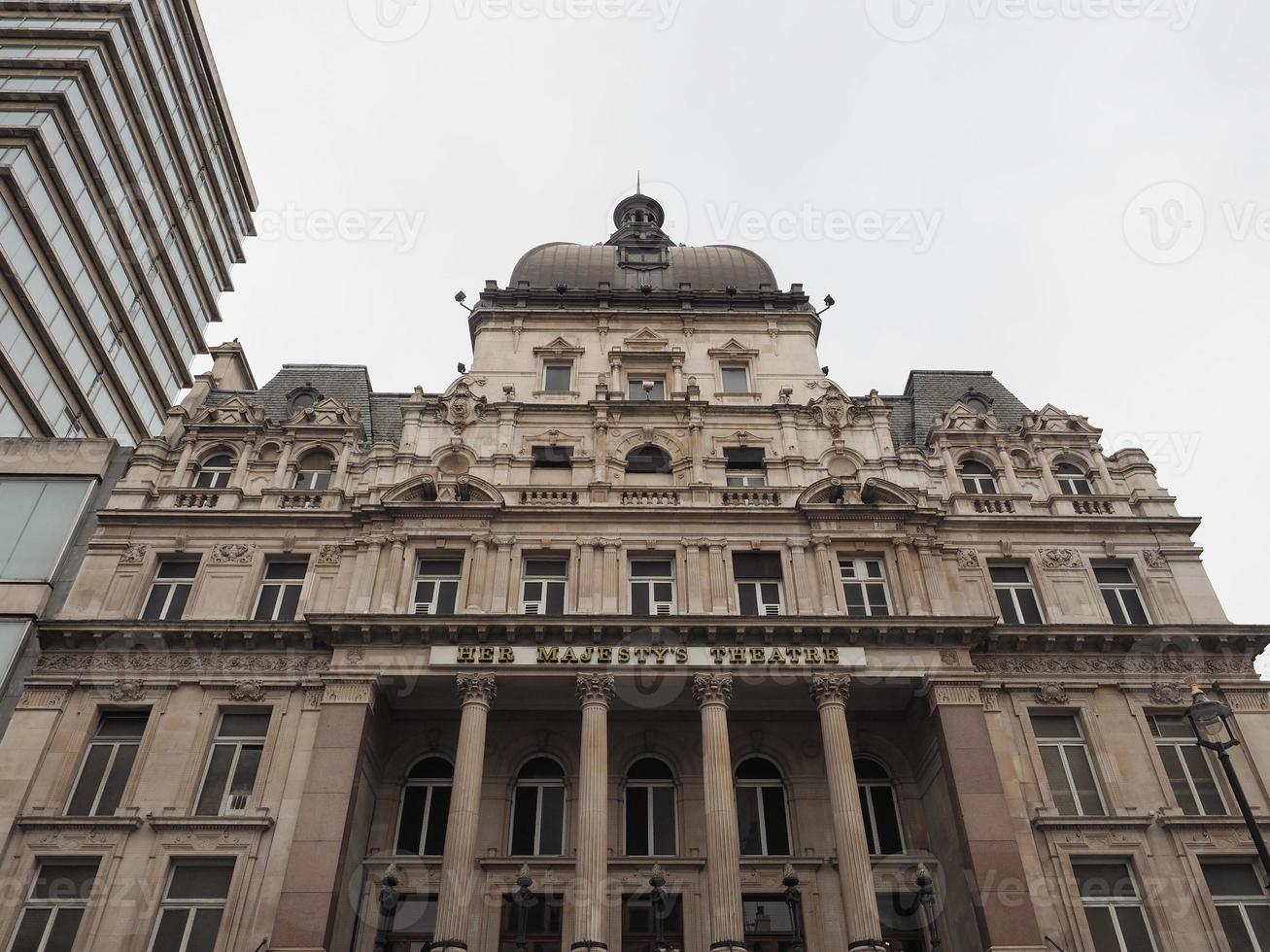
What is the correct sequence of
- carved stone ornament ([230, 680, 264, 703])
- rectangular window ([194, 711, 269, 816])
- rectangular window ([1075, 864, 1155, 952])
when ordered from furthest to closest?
1. carved stone ornament ([230, 680, 264, 703])
2. rectangular window ([194, 711, 269, 816])
3. rectangular window ([1075, 864, 1155, 952])

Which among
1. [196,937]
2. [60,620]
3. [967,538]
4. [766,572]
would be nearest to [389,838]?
[196,937]

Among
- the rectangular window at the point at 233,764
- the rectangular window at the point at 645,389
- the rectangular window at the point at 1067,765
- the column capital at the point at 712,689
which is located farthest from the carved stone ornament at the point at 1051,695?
the rectangular window at the point at 233,764

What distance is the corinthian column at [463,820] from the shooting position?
2488cm

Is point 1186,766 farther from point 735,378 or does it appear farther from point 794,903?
point 735,378

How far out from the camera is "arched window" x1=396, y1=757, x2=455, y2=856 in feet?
95.6

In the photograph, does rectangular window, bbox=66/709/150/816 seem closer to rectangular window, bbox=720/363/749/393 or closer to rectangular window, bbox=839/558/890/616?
rectangular window, bbox=839/558/890/616

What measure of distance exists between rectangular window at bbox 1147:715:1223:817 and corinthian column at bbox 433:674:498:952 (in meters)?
19.6

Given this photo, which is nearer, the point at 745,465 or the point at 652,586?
the point at 652,586

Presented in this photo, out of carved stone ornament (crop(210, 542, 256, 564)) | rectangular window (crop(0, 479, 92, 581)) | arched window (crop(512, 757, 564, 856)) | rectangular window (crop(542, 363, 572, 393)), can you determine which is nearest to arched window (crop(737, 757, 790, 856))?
arched window (crop(512, 757, 564, 856))

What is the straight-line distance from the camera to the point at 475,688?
94.7 feet

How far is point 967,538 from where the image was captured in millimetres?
33844

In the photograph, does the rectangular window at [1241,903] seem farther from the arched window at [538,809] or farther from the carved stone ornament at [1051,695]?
the arched window at [538,809]

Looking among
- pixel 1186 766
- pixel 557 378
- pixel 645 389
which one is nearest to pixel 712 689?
pixel 1186 766

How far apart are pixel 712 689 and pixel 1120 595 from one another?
14.5 meters
